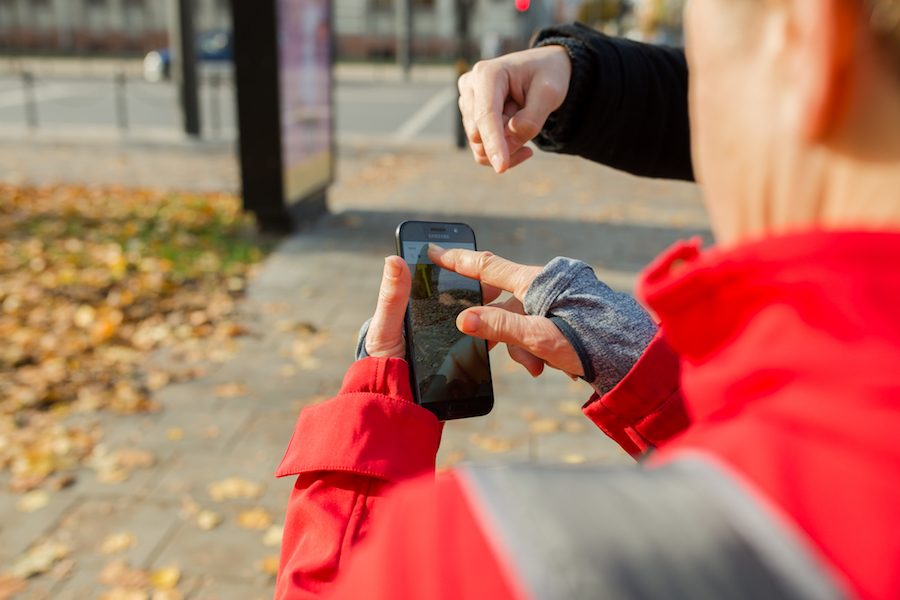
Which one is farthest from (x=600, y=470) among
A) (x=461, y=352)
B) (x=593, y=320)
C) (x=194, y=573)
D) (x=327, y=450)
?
(x=194, y=573)

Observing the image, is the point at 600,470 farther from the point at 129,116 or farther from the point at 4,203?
the point at 129,116

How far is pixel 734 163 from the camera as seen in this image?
0.76 metres

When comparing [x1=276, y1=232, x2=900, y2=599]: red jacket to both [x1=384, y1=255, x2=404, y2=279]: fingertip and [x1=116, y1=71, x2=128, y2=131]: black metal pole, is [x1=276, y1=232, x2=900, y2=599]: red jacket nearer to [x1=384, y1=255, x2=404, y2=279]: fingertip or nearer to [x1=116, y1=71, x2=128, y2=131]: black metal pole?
[x1=384, y1=255, x2=404, y2=279]: fingertip

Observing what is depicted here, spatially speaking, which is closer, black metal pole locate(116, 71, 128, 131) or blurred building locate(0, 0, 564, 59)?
black metal pole locate(116, 71, 128, 131)

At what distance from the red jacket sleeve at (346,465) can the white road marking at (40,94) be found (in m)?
17.5

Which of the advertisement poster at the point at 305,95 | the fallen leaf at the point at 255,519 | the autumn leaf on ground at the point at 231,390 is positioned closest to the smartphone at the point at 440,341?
the fallen leaf at the point at 255,519

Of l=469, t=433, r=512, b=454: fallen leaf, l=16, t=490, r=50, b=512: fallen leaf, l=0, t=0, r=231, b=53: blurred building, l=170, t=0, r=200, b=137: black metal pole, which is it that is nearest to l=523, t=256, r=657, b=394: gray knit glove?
l=469, t=433, r=512, b=454: fallen leaf

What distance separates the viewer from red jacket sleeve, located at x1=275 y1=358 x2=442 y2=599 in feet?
3.42

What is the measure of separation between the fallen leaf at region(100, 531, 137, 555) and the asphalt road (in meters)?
10.7

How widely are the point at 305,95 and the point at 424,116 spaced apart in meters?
9.12

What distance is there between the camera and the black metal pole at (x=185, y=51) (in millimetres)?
12180

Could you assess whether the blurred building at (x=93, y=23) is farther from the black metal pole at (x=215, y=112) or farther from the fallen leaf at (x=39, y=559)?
the fallen leaf at (x=39, y=559)

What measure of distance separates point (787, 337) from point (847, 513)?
0.14m

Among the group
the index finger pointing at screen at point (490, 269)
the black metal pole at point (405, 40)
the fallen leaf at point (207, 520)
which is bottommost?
the fallen leaf at point (207, 520)
